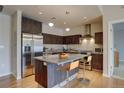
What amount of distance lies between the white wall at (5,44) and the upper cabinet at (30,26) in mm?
763

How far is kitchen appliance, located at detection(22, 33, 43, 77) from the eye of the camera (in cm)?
434

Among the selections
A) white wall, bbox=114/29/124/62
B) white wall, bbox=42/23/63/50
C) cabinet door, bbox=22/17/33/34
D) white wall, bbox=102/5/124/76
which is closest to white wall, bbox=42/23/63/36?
white wall, bbox=42/23/63/50

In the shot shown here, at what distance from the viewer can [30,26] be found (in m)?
4.89

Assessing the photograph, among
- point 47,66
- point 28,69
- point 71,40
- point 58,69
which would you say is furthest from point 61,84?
point 71,40

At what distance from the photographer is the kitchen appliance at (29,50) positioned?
4.34 m

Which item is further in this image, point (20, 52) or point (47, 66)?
point (20, 52)

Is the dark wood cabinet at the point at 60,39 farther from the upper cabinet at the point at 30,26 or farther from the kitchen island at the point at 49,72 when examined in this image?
the kitchen island at the point at 49,72

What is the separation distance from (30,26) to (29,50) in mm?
1150

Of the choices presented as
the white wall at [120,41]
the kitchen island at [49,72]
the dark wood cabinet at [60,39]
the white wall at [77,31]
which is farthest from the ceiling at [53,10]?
the white wall at [120,41]

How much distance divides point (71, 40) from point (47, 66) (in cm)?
A: 453

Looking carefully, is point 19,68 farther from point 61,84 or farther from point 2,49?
point 61,84

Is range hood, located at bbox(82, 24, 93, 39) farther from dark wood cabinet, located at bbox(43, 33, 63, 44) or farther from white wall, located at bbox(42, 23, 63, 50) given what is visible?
white wall, located at bbox(42, 23, 63, 50)

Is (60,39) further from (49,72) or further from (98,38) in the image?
(49,72)
